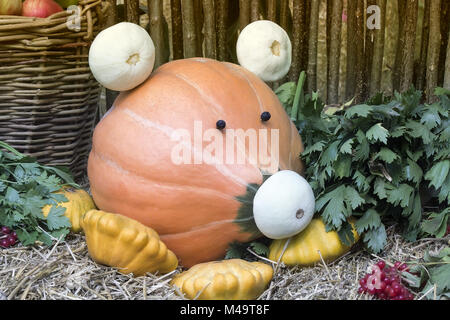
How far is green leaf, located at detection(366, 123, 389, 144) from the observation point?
68.7 inches

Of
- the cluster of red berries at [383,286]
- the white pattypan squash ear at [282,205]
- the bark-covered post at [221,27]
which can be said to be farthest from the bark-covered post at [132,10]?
the cluster of red berries at [383,286]

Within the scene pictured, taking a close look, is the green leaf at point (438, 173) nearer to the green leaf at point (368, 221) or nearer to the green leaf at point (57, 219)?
the green leaf at point (368, 221)

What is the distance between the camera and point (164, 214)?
5.55 feet

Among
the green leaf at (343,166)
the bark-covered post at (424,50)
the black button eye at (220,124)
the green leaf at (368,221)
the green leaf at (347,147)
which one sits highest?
the bark-covered post at (424,50)

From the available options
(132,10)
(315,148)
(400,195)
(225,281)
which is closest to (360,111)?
(315,148)

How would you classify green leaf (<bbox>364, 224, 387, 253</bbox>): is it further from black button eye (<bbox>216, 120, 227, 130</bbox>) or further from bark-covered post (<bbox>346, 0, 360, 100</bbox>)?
bark-covered post (<bbox>346, 0, 360, 100</bbox>)

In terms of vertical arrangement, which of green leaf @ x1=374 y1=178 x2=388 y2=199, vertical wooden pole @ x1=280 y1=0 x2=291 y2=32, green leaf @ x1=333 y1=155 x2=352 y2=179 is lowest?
green leaf @ x1=374 y1=178 x2=388 y2=199

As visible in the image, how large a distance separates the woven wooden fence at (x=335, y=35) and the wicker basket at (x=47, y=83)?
1.49ft

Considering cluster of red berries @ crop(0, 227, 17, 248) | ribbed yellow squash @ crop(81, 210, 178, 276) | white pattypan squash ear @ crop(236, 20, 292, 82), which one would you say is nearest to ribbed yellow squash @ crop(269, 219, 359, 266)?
ribbed yellow squash @ crop(81, 210, 178, 276)

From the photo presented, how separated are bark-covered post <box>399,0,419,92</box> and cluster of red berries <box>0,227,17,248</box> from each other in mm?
1869

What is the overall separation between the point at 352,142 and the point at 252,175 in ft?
1.18

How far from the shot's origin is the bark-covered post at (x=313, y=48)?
8.64 ft

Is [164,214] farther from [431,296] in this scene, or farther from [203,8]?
[203,8]

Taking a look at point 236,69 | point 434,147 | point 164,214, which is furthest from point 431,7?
point 164,214
